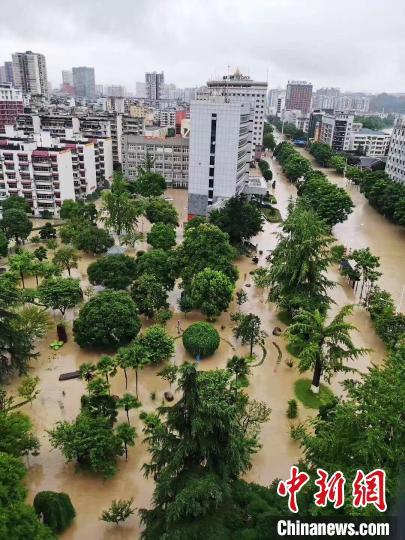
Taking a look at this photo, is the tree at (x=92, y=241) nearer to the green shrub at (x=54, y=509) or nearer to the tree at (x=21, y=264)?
the tree at (x=21, y=264)

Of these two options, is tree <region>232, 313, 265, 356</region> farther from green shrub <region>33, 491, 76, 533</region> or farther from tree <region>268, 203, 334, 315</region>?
green shrub <region>33, 491, 76, 533</region>

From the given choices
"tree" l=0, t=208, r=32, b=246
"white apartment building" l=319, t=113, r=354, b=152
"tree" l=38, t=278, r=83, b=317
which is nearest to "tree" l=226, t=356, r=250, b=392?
"tree" l=38, t=278, r=83, b=317

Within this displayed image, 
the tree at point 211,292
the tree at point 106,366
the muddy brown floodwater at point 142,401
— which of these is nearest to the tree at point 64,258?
the muddy brown floodwater at point 142,401

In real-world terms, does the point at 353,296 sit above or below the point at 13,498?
below

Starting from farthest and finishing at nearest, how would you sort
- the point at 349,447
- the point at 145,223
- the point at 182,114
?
the point at 182,114
the point at 145,223
the point at 349,447

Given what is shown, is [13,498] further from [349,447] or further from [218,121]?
[218,121]

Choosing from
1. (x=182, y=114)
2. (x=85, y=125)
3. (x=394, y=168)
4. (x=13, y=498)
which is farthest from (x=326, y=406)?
(x=182, y=114)
